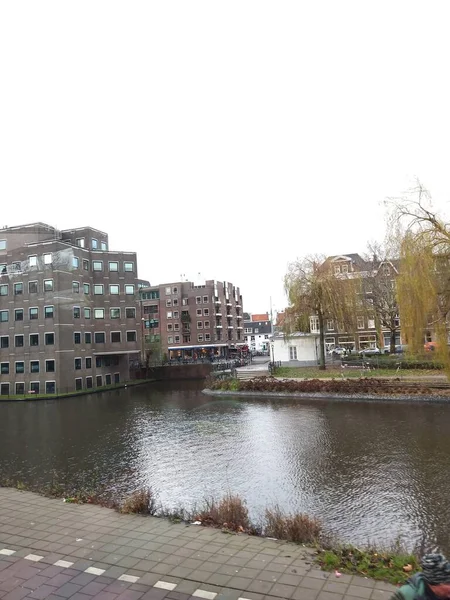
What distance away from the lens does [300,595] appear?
524cm

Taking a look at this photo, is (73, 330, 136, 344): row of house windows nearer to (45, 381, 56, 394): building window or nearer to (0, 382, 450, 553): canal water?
(45, 381, 56, 394): building window

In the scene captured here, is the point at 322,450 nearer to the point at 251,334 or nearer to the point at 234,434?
the point at 234,434

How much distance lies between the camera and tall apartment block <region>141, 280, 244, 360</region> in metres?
87.4

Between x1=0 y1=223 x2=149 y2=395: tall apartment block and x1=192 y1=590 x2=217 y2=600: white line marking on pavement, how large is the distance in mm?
44642

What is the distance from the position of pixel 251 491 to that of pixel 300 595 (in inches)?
290

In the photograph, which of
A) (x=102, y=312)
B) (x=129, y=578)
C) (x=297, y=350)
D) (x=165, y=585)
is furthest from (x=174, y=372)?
(x=165, y=585)

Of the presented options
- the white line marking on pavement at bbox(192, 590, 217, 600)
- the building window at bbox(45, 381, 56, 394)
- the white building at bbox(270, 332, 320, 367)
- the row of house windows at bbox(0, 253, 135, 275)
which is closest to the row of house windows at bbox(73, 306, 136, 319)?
the row of house windows at bbox(0, 253, 135, 275)

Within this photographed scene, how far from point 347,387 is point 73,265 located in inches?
1304

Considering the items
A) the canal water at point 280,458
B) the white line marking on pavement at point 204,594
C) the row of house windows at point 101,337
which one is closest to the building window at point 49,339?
the row of house windows at point 101,337

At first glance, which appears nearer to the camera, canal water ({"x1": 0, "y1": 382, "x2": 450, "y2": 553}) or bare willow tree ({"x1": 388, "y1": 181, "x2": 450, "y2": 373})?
canal water ({"x1": 0, "y1": 382, "x2": 450, "y2": 553})

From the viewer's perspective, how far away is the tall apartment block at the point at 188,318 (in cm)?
8738

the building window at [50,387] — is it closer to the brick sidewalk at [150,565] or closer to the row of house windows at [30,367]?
the row of house windows at [30,367]

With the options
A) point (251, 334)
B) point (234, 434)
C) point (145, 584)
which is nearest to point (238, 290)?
point (251, 334)

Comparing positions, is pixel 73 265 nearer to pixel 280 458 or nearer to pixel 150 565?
pixel 280 458
